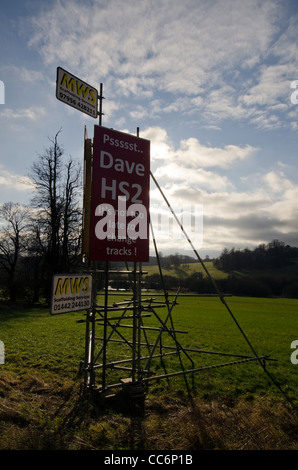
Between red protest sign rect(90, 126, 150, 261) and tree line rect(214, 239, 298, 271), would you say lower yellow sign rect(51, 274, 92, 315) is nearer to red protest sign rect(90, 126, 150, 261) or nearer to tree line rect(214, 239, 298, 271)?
red protest sign rect(90, 126, 150, 261)

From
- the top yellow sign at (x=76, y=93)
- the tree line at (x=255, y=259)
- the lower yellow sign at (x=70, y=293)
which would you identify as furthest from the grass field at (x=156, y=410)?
the tree line at (x=255, y=259)

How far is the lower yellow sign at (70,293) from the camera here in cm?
581

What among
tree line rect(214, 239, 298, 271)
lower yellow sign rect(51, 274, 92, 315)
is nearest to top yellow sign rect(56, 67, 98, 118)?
lower yellow sign rect(51, 274, 92, 315)

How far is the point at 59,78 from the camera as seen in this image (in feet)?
21.2

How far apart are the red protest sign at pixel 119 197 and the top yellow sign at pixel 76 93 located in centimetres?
58

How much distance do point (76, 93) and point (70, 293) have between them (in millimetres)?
4099

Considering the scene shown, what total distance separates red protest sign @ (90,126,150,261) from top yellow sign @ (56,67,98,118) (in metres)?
0.58

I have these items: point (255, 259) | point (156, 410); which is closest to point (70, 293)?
point (156, 410)

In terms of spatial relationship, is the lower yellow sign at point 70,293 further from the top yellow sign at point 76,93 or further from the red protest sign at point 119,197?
the top yellow sign at point 76,93

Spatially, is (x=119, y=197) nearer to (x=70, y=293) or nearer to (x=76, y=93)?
(x=70, y=293)

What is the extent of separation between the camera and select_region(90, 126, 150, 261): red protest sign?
21.7 feet

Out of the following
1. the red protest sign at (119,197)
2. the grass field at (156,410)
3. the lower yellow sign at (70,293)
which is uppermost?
the red protest sign at (119,197)
